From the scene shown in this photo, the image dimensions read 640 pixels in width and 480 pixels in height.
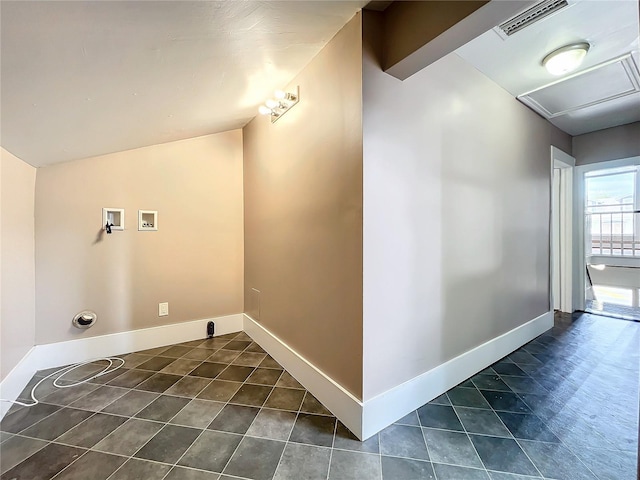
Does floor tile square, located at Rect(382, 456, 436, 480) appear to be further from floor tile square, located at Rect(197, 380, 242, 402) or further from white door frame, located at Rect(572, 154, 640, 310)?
white door frame, located at Rect(572, 154, 640, 310)

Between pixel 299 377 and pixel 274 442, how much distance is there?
0.57m

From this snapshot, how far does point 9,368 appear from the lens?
65.3 inches

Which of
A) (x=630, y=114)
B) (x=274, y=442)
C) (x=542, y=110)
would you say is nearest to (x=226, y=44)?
(x=274, y=442)

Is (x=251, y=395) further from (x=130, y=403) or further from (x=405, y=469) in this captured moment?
(x=405, y=469)

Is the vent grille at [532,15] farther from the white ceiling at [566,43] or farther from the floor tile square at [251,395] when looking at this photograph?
the floor tile square at [251,395]

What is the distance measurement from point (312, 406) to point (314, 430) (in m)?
0.21

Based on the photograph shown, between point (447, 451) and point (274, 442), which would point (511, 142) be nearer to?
point (447, 451)

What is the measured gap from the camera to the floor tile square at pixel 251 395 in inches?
66.6

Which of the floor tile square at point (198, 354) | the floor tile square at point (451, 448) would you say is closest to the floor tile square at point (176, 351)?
the floor tile square at point (198, 354)

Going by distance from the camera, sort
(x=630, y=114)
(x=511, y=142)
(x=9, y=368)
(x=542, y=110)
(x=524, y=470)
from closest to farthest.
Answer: (x=524, y=470)
(x=9, y=368)
(x=511, y=142)
(x=542, y=110)
(x=630, y=114)

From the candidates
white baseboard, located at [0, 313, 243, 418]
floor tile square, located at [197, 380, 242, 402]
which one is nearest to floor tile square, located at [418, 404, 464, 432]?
floor tile square, located at [197, 380, 242, 402]

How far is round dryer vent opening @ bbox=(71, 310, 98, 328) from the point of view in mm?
2236

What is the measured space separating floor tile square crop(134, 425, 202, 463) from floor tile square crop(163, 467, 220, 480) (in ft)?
0.23

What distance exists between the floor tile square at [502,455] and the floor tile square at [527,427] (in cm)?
11
